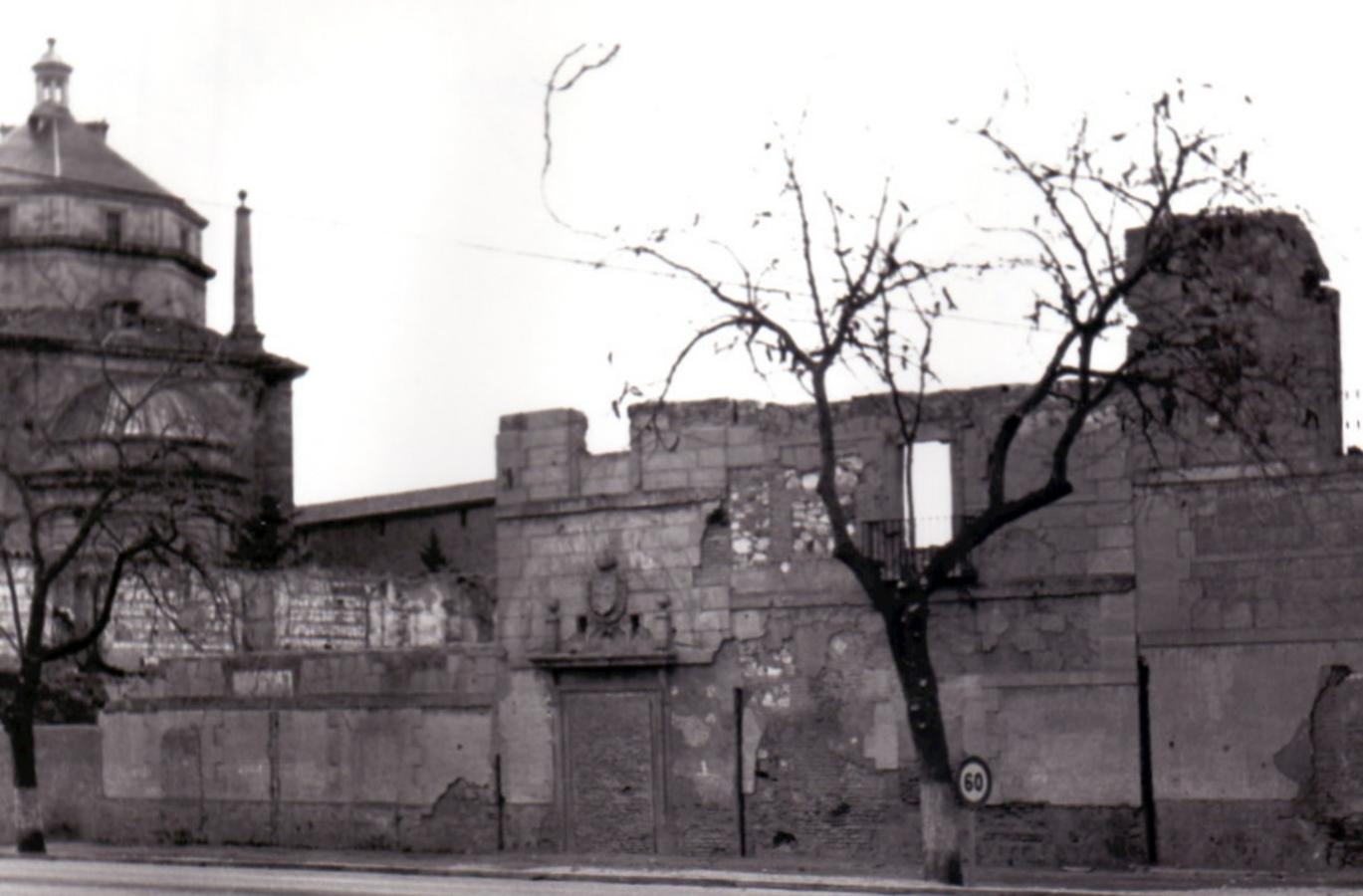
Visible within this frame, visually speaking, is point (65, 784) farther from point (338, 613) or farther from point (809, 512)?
point (338, 613)

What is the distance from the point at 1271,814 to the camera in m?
25.2

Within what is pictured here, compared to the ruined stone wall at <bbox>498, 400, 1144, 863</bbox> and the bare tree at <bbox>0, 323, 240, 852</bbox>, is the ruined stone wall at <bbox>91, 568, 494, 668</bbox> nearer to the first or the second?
the bare tree at <bbox>0, 323, 240, 852</bbox>

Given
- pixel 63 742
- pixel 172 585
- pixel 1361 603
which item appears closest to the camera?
pixel 1361 603

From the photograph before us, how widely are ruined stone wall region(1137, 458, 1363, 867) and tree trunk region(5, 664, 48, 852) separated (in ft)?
52.4

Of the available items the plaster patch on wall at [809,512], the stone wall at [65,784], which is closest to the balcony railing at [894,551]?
the plaster patch on wall at [809,512]

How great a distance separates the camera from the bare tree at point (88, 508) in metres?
32.6

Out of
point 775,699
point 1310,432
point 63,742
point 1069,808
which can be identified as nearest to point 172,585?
point 63,742

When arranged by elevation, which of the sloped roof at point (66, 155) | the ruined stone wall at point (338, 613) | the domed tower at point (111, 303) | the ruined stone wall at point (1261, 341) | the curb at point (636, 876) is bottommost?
the curb at point (636, 876)

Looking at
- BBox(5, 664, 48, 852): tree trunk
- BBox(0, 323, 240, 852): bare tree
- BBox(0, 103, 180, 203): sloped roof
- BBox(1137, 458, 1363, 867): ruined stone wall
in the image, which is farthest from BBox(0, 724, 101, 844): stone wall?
BBox(0, 103, 180, 203): sloped roof

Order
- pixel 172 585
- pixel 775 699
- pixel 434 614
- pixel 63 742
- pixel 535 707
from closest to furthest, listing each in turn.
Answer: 1. pixel 775 699
2. pixel 535 707
3. pixel 63 742
4. pixel 172 585
5. pixel 434 614

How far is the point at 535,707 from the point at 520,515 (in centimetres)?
265

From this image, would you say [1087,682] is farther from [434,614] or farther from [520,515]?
[434,614]

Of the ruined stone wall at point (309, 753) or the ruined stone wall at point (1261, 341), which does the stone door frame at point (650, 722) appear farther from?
the ruined stone wall at point (1261, 341)

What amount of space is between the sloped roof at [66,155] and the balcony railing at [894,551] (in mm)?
58889
